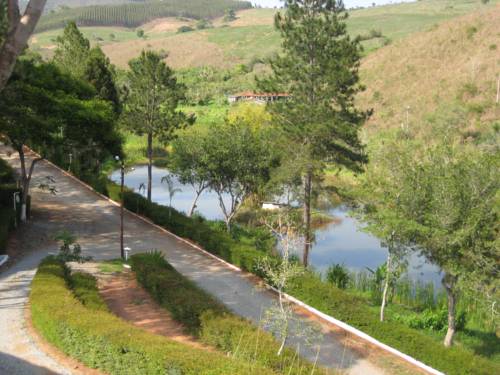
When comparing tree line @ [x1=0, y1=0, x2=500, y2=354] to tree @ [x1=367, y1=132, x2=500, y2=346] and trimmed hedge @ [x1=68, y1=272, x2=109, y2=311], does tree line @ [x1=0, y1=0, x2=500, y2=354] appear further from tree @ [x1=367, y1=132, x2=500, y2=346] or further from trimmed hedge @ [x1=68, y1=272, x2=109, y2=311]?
trimmed hedge @ [x1=68, y1=272, x2=109, y2=311]

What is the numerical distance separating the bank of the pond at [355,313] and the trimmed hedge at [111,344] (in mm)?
6123

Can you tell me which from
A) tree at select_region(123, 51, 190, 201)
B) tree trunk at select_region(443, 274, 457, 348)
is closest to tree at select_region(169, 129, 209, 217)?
tree at select_region(123, 51, 190, 201)

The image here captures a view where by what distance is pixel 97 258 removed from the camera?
67.8ft

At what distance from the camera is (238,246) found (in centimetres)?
2112

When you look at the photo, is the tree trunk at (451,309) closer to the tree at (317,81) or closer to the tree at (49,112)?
the tree at (317,81)

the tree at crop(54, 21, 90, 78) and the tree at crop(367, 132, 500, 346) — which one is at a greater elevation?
the tree at crop(54, 21, 90, 78)

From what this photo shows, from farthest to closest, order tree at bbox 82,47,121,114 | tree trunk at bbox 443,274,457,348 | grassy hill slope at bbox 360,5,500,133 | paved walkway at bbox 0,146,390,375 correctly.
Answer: grassy hill slope at bbox 360,5,500,133, tree at bbox 82,47,121,114, tree trunk at bbox 443,274,457,348, paved walkway at bbox 0,146,390,375

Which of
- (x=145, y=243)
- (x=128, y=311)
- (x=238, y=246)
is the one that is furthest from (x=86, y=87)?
(x=128, y=311)

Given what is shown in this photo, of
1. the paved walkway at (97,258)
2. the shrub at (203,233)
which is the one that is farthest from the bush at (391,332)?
the shrub at (203,233)

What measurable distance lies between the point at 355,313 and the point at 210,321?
15.6 feet

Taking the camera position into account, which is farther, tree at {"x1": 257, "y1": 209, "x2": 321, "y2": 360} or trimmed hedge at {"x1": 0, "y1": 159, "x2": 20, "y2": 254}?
trimmed hedge at {"x1": 0, "y1": 159, "x2": 20, "y2": 254}

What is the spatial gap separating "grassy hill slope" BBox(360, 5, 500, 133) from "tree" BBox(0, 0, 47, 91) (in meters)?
48.7

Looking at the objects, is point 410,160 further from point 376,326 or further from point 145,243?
point 145,243

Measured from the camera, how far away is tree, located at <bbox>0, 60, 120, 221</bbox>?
21.4 metres
